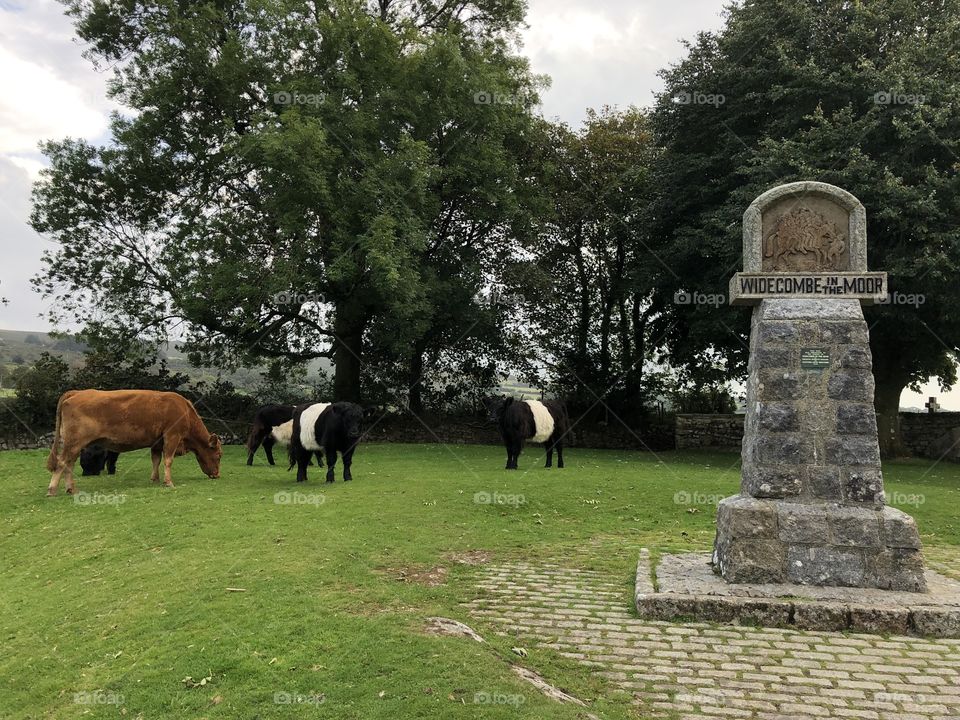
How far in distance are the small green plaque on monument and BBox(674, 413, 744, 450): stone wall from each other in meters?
18.8

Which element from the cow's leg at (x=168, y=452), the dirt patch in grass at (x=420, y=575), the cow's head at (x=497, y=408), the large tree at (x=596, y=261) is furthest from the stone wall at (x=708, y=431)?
the dirt patch in grass at (x=420, y=575)

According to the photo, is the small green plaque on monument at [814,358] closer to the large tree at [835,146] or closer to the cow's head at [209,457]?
the large tree at [835,146]

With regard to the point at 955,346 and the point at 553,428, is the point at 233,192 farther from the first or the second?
the point at 955,346

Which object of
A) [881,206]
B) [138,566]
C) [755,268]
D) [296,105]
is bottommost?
[138,566]

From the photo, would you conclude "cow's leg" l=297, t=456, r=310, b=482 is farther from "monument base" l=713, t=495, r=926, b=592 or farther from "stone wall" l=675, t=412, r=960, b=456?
"stone wall" l=675, t=412, r=960, b=456

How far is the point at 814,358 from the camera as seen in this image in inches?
299

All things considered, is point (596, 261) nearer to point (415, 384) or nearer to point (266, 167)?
point (415, 384)

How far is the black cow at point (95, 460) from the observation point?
15.0 meters

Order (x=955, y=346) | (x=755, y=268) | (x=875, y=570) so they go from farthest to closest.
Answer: (x=955, y=346) → (x=755, y=268) → (x=875, y=570)

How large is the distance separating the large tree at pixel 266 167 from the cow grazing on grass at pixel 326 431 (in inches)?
241

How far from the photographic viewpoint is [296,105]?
20.8 metres

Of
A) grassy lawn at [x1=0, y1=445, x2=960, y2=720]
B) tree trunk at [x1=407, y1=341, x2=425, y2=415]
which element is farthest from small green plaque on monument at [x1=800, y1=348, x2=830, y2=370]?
tree trunk at [x1=407, y1=341, x2=425, y2=415]

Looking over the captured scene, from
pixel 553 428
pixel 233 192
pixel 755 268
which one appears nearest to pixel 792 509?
pixel 755 268

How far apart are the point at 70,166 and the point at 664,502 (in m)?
21.1
